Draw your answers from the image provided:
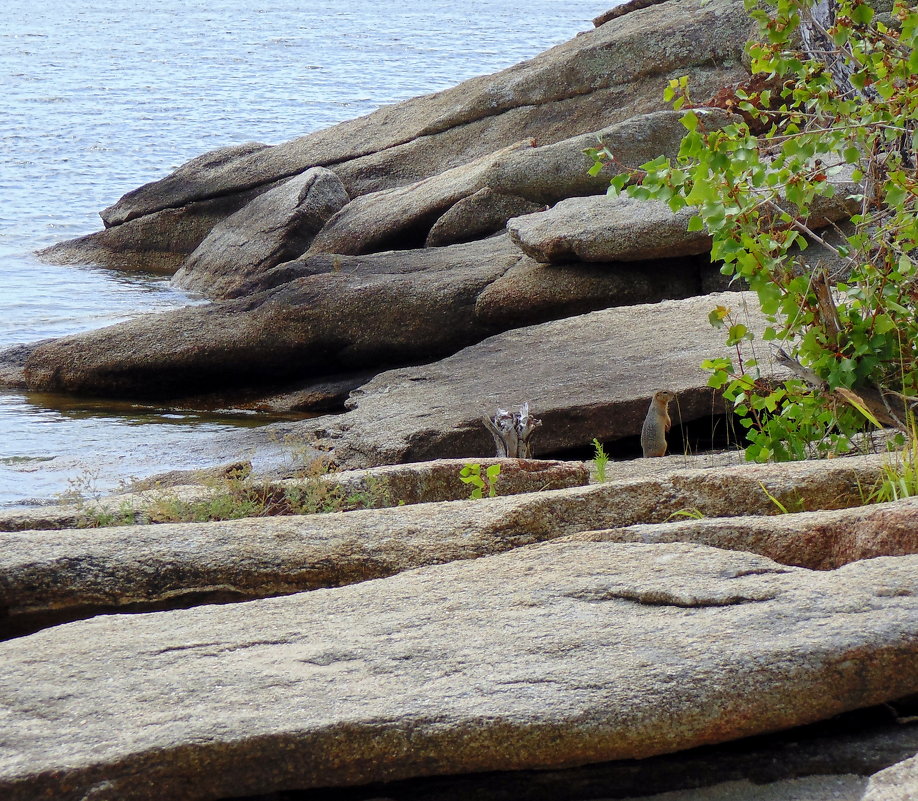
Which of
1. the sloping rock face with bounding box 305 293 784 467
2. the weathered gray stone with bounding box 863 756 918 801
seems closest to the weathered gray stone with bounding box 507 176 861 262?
the sloping rock face with bounding box 305 293 784 467

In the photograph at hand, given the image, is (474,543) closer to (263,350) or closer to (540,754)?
(540,754)

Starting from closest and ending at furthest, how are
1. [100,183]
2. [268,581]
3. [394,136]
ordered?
[268,581] < [394,136] < [100,183]

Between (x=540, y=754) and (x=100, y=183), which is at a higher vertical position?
(x=100, y=183)

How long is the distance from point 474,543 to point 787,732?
1575 mm

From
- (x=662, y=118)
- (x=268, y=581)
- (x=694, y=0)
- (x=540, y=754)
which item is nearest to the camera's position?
(x=540, y=754)

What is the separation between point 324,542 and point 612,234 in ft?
22.1

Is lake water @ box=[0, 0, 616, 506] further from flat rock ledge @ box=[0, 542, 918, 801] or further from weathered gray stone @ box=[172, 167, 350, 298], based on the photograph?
flat rock ledge @ box=[0, 542, 918, 801]

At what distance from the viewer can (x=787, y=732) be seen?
3.00m

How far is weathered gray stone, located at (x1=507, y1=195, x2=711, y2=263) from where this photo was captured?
1045cm

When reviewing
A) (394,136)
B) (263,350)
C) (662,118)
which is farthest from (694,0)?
(263,350)

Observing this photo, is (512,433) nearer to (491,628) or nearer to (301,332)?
(491,628)

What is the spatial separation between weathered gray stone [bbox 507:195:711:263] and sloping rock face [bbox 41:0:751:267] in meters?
4.63

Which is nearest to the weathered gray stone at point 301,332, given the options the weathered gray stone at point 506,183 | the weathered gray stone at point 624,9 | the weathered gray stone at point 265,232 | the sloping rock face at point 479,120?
the weathered gray stone at point 506,183

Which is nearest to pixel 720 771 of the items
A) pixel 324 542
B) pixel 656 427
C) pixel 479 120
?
pixel 324 542
